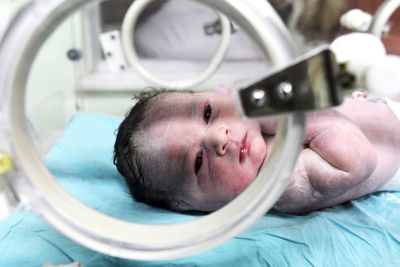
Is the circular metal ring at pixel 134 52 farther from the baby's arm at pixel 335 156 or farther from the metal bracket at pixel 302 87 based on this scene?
the metal bracket at pixel 302 87

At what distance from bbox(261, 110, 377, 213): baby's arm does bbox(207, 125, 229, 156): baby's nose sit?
0.17 m

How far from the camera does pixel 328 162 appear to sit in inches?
33.1

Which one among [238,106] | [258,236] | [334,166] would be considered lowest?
[258,236]

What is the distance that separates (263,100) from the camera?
1.39 ft

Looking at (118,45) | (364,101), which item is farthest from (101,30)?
(364,101)

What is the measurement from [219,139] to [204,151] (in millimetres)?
48

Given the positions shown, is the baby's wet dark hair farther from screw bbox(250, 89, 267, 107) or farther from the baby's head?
screw bbox(250, 89, 267, 107)

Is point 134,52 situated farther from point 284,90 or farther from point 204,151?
point 284,90

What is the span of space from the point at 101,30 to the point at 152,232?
4.33 feet

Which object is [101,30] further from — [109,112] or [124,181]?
[124,181]

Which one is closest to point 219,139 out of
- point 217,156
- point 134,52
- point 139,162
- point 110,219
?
point 217,156

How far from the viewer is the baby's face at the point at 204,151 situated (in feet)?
2.75

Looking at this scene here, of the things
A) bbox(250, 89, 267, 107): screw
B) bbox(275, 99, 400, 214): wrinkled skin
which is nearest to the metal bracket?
bbox(250, 89, 267, 107): screw

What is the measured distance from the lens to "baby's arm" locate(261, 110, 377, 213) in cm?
82
